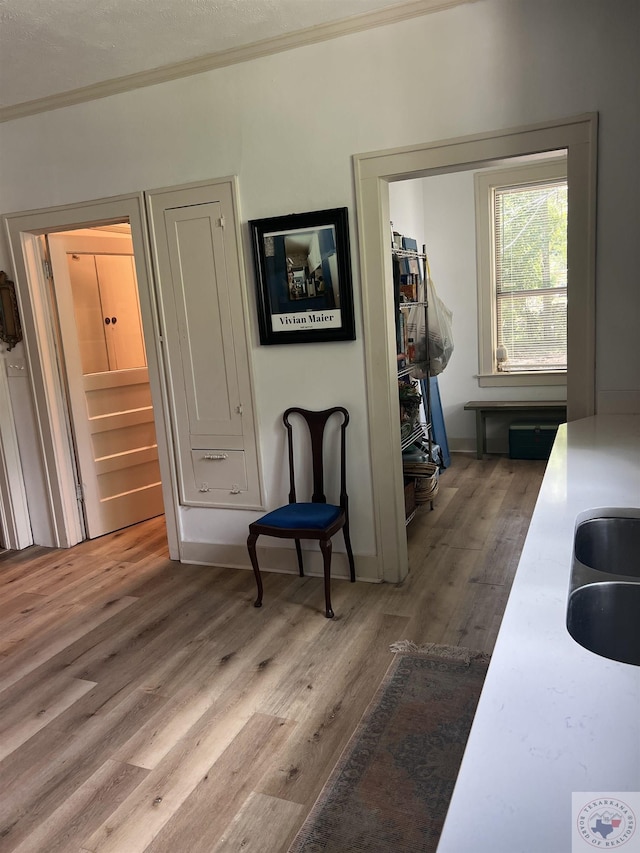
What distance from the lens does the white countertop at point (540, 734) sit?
0.67 m

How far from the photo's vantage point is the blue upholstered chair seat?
3023 millimetres

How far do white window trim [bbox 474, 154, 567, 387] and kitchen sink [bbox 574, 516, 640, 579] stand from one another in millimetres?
4210

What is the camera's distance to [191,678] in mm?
2611

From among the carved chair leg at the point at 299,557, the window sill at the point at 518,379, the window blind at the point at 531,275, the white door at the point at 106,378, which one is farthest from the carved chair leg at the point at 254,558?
the window blind at the point at 531,275

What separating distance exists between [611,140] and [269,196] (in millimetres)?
1599

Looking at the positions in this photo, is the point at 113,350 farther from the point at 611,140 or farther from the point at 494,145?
the point at 611,140

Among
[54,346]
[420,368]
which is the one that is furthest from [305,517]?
[54,346]

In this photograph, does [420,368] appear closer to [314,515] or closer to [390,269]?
[390,269]

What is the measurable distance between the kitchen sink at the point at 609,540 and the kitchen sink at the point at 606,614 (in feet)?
1.00

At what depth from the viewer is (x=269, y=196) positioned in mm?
3240

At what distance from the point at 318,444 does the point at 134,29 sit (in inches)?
83.2

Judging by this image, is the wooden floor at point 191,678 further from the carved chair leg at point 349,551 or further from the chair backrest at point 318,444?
the chair backrest at point 318,444

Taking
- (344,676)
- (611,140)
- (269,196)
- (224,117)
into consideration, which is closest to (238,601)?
(344,676)

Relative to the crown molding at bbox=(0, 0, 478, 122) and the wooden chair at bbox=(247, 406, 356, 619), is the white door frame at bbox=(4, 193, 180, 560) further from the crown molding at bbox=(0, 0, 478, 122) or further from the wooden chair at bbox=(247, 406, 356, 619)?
the wooden chair at bbox=(247, 406, 356, 619)
